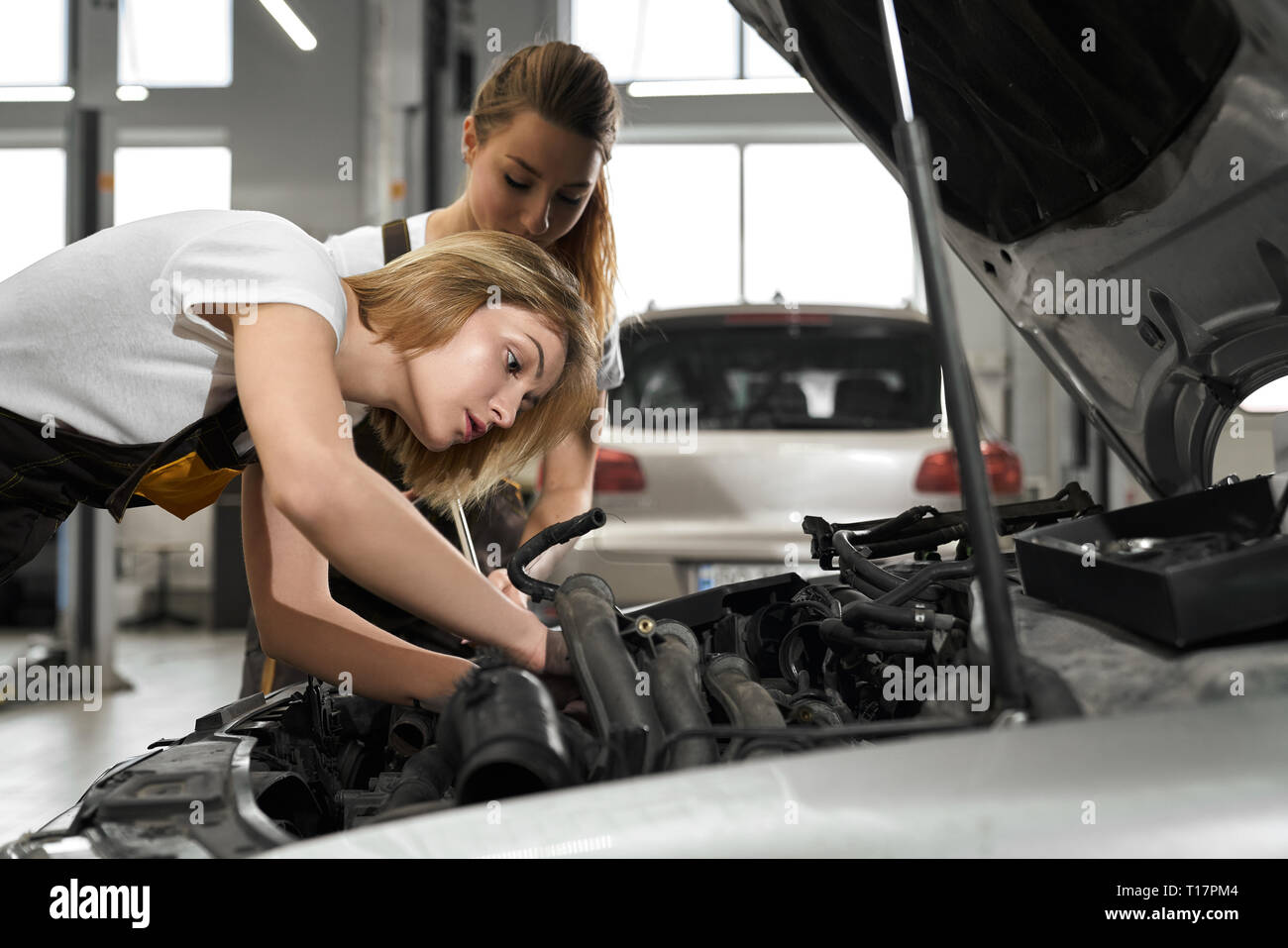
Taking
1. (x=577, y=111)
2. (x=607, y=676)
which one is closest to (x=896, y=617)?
(x=607, y=676)

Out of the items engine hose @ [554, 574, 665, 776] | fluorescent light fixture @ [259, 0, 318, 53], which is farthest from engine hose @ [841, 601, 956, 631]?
fluorescent light fixture @ [259, 0, 318, 53]

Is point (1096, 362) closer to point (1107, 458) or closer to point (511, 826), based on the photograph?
point (511, 826)

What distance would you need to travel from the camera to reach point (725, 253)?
931 cm

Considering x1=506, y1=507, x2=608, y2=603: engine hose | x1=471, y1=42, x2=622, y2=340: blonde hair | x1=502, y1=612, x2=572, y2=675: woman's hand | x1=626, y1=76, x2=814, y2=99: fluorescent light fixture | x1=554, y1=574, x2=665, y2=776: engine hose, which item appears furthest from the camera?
x1=626, y1=76, x2=814, y2=99: fluorescent light fixture

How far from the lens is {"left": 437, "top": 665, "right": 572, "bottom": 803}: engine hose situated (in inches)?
33.4

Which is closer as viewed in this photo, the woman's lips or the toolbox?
the toolbox

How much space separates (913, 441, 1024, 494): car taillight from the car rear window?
21 centimetres

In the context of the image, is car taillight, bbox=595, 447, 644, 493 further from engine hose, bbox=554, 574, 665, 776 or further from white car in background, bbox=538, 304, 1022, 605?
engine hose, bbox=554, 574, 665, 776

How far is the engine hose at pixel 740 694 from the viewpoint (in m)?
1.08

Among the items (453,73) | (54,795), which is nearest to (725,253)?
(453,73)

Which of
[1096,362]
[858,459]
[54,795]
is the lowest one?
[54,795]

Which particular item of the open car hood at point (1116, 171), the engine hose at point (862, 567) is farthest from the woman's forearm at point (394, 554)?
the open car hood at point (1116, 171)

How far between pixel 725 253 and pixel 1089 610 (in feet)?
28.1

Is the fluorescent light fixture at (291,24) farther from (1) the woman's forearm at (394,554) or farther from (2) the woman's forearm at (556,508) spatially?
(1) the woman's forearm at (394,554)
